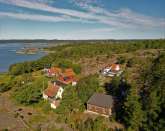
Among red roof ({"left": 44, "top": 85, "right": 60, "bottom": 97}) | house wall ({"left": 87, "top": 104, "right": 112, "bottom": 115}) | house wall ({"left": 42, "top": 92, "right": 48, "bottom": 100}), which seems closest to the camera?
house wall ({"left": 87, "top": 104, "right": 112, "bottom": 115})

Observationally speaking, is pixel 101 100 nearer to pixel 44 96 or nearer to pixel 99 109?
pixel 99 109

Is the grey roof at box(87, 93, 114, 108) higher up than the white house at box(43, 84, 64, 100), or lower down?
higher up

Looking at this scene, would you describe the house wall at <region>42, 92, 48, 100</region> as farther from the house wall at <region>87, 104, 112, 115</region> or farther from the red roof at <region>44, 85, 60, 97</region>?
the house wall at <region>87, 104, 112, 115</region>

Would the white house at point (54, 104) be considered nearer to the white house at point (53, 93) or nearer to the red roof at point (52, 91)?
the white house at point (53, 93)

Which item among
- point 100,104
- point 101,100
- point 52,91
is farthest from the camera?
point 52,91

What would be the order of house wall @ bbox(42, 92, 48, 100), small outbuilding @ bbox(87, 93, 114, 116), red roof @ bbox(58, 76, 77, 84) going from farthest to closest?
red roof @ bbox(58, 76, 77, 84) → house wall @ bbox(42, 92, 48, 100) → small outbuilding @ bbox(87, 93, 114, 116)

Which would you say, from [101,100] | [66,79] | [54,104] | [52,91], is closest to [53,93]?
[52,91]

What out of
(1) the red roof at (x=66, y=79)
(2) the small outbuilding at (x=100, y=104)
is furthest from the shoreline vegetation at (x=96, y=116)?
(1) the red roof at (x=66, y=79)

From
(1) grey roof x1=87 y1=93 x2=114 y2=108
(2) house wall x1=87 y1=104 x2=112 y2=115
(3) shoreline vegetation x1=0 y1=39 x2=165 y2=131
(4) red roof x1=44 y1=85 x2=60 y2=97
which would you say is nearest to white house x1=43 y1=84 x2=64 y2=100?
(4) red roof x1=44 y1=85 x2=60 y2=97
